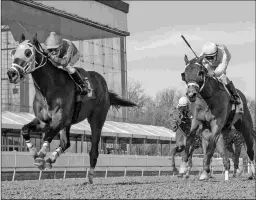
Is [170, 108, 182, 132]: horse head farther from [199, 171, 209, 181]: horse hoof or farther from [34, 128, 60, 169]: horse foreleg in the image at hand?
[34, 128, 60, 169]: horse foreleg

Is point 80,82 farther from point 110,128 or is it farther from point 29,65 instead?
point 110,128

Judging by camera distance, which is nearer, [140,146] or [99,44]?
[99,44]

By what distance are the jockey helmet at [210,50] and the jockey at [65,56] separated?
104 inches

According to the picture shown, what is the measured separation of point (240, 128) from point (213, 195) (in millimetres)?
6690

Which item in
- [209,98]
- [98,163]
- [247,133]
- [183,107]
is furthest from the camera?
[98,163]

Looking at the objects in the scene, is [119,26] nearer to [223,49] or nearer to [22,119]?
[22,119]

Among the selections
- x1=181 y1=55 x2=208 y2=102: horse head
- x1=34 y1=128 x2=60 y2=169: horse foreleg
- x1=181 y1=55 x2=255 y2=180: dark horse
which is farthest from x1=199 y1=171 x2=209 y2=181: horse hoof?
x1=34 y1=128 x2=60 y2=169: horse foreleg

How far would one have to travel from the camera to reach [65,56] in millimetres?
11469

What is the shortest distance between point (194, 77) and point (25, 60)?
121 inches

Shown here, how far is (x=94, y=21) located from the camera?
5434 cm

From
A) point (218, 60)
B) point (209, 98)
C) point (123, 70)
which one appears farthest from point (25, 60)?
point (123, 70)

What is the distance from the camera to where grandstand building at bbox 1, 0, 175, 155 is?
4122 centimetres

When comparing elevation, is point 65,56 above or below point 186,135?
above

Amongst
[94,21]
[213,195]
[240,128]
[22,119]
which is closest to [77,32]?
[94,21]
